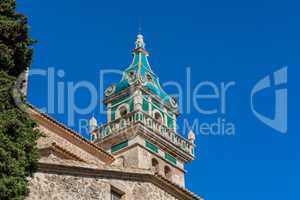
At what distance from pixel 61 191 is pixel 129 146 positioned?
24.0 metres

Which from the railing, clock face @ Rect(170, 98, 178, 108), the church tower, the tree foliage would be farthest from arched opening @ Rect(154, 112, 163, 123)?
the tree foliage

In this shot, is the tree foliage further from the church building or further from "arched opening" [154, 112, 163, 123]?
"arched opening" [154, 112, 163, 123]

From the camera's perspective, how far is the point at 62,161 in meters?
18.8

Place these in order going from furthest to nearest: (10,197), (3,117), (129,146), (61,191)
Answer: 1. (129,146)
2. (61,191)
3. (3,117)
4. (10,197)

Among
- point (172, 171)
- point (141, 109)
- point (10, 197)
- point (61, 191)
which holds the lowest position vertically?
point (10, 197)

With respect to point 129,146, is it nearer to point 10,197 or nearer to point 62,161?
point 62,161

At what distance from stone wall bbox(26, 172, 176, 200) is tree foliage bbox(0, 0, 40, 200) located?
119 inches

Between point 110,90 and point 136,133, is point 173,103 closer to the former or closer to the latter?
point 110,90

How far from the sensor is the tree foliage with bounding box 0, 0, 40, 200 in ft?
44.8

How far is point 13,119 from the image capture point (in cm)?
1456

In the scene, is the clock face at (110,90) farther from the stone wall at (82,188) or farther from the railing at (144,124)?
the stone wall at (82,188)

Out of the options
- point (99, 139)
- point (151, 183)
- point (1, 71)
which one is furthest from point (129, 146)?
point (1, 71)

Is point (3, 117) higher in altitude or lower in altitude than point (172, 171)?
lower

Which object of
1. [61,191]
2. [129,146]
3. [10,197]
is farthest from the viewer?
[129,146]
